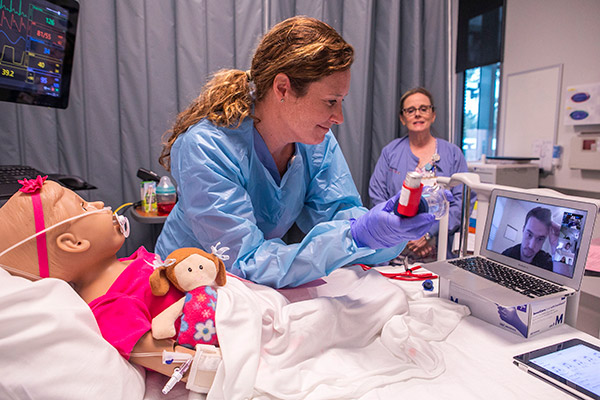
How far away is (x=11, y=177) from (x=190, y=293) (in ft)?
3.00

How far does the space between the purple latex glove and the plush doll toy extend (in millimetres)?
408

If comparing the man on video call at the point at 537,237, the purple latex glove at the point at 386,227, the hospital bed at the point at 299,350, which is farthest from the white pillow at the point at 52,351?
the man on video call at the point at 537,237

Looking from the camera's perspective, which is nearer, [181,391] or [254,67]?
[181,391]

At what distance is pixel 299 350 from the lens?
2.88ft

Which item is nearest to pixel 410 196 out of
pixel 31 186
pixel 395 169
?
pixel 31 186

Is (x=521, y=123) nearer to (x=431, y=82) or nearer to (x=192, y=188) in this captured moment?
(x=431, y=82)

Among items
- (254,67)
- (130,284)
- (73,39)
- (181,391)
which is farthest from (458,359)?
(73,39)

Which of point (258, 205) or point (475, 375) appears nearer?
point (475, 375)

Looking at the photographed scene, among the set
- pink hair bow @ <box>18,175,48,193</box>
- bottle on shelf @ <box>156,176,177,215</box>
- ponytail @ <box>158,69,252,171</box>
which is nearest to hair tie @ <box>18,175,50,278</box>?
pink hair bow @ <box>18,175,48,193</box>

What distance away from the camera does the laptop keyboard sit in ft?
3.29

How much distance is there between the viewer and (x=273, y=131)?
138 centimetres

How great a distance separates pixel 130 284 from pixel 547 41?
3794 millimetres

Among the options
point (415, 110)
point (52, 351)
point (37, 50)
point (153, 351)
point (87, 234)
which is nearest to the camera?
point (52, 351)

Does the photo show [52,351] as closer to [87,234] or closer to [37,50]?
[87,234]
